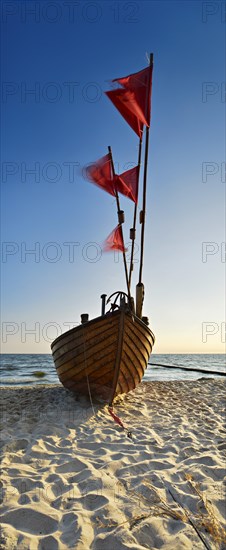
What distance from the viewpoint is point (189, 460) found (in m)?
3.70

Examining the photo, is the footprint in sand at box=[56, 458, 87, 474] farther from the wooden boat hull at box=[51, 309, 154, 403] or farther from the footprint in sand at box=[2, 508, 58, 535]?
the wooden boat hull at box=[51, 309, 154, 403]

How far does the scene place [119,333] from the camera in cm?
589

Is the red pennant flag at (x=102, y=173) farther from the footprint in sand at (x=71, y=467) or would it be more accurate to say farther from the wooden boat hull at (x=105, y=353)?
the footprint in sand at (x=71, y=467)

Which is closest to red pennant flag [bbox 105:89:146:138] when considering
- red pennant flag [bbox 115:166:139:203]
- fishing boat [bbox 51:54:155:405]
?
fishing boat [bbox 51:54:155:405]

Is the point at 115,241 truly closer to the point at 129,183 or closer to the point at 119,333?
the point at 129,183

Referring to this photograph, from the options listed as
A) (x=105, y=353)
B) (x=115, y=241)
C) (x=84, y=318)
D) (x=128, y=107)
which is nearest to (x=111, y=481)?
(x=105, y=353)

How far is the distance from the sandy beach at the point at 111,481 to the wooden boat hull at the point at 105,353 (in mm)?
579

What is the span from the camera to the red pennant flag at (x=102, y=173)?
775 cm

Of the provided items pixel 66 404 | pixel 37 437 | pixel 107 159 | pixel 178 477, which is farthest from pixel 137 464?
pixel 107 159

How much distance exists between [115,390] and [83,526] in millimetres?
3786

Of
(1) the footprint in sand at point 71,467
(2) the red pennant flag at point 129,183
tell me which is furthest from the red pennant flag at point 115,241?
(1) the footprint in sand at point 71,467

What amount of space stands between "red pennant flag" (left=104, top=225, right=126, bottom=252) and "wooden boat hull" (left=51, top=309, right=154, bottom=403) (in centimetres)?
196

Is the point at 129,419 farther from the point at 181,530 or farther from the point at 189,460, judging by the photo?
the point at 181,530

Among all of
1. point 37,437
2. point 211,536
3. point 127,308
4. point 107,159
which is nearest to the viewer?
point 211,536
